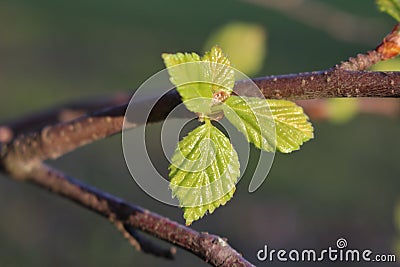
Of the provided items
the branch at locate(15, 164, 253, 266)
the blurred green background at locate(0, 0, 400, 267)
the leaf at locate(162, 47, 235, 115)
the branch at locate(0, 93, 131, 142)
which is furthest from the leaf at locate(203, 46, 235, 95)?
the blurred green background at locate(0, 0, 400, 267)

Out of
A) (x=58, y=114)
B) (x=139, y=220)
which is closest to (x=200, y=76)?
(x=139, y=220)

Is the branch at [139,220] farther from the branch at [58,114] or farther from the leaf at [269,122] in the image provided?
the branch at [58,114]

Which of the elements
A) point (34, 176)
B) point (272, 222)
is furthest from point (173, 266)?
point (34, 176)

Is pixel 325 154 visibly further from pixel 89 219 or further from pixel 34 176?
pixel 34 176

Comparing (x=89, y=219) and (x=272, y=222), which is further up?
(x=272, y=222)

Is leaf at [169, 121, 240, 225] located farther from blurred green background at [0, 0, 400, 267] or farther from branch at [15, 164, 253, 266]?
blurred green background at [0, 0, 400, 267]
